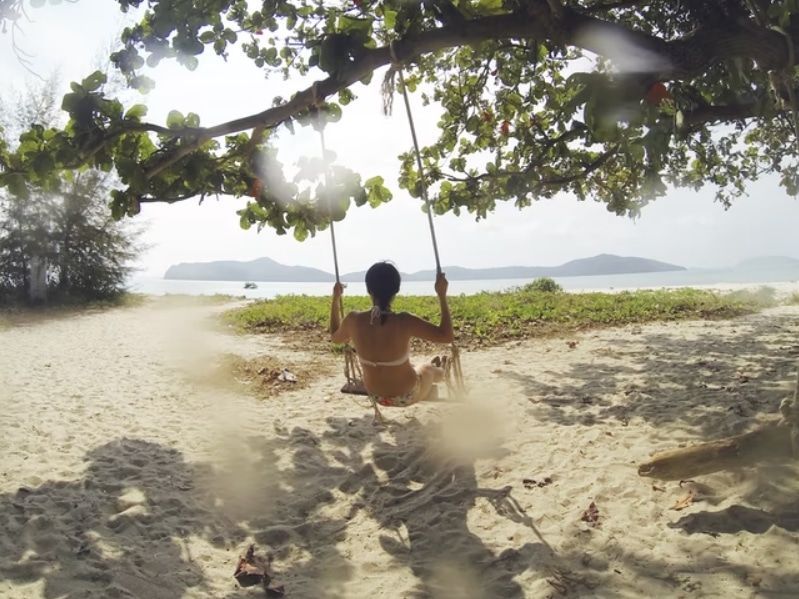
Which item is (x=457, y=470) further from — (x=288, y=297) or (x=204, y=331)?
(x=288, y=297)

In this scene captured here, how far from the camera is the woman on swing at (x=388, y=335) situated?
3.68 metres

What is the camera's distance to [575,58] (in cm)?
669

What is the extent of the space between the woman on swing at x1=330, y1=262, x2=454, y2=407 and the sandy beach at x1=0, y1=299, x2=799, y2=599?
2.16 ft

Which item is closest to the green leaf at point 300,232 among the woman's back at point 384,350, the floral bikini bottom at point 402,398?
the woman's back at point 384,350

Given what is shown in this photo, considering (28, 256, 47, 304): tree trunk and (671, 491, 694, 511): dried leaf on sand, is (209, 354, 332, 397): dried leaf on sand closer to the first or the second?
(671, 491, 694, 511): dried leaf on sand

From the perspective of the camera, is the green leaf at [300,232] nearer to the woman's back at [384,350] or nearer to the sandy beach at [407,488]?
the sandy beach at [407,488]

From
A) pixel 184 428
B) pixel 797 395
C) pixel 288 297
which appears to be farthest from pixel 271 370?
pixel 288 297

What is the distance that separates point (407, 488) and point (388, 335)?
→ 1.12 metres

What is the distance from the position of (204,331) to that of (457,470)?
9657 millimetres

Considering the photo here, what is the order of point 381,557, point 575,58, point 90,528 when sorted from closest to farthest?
point 381,557
point 90,528
point 575,58

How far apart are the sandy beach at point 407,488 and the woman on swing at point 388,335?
66 centimetres

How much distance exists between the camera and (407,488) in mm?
3809

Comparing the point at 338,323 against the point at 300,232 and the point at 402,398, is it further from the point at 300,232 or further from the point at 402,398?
the point at 300,232

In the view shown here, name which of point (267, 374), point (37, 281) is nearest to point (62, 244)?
point (37, 281)
